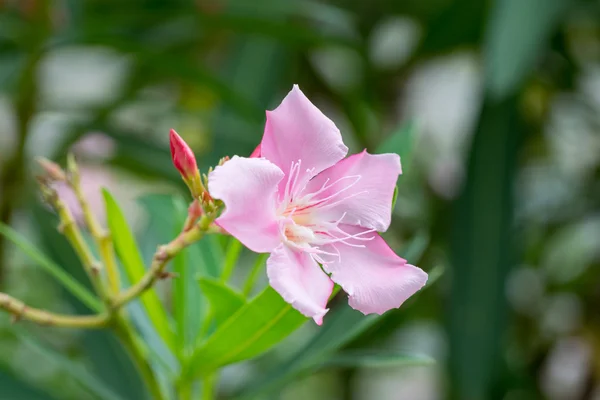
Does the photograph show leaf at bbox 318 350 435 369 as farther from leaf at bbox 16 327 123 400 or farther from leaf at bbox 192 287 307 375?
leaf at bbox 16 327 123 400

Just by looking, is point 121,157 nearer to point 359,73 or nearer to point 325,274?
point 359,73

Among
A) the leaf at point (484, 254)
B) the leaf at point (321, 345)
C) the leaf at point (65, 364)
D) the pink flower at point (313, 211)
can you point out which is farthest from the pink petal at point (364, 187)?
the leaf at point (484, 254)

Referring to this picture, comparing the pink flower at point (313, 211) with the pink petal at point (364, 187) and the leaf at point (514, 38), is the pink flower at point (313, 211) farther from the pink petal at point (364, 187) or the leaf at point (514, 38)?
the leaf at point (514, 38)

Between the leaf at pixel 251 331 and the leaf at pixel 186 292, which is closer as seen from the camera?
the leaf at pixel 251 331

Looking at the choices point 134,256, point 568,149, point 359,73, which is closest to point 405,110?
point 359,73

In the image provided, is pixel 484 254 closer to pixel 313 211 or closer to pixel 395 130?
pixel 395 130

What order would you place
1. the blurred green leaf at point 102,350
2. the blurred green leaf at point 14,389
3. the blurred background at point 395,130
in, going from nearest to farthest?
the blurred green leaf at point 14,389 < the blurred green leaf at point 102,350 < the blurred background at point 395,130

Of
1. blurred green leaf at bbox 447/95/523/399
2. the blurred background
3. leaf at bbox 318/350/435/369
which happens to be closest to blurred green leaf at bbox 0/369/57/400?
the blurred background
